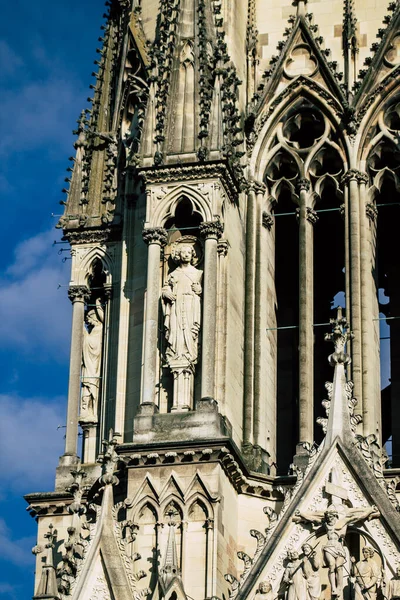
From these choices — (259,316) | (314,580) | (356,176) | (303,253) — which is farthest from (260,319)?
(314,580)

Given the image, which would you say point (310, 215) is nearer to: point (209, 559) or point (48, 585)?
point (209, 559)

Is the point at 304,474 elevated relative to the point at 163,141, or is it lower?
lower

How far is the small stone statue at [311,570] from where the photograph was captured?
2672cm

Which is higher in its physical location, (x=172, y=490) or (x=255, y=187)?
(x=255, y=187)

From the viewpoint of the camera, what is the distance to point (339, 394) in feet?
91.8

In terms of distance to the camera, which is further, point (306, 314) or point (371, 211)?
point (371, 211)

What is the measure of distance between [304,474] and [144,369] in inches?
96.7

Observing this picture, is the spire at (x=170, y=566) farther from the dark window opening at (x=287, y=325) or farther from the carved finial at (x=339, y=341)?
the dark window opening at (x=287, y=325)

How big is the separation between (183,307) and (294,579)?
3.98 m

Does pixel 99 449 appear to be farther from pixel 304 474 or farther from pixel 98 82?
pixel 98 82

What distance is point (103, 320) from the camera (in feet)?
101

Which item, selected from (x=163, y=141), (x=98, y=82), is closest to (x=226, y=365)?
(x=163, y=141)

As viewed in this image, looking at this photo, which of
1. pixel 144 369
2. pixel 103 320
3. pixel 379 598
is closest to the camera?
pixel 379 598

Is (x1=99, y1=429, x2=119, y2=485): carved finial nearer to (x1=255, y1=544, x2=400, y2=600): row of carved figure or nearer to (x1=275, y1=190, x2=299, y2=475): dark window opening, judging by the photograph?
(x1=255, y1=544, x2=400, y2=600): row of carved figure
